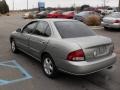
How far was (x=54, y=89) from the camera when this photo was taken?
4715 millimetres

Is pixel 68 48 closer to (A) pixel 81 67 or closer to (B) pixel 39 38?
(A) pixel 81 67

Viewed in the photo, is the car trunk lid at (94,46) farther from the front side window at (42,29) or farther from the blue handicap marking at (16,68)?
the blue handicap marking at (16,68)

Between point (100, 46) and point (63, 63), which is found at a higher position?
point (100, 46)

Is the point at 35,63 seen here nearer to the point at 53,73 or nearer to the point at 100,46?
the point at 53,73

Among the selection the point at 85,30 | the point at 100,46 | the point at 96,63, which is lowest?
the point at 96,63

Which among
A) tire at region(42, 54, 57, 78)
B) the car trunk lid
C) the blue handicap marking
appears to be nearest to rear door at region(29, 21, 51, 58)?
tire at region(42, 54, 57, 78)

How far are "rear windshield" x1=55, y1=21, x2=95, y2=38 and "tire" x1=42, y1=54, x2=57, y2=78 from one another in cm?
75

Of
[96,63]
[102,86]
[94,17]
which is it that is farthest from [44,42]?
[94,17]

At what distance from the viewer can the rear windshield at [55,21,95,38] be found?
536 centimetres

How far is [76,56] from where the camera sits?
4.61 meters

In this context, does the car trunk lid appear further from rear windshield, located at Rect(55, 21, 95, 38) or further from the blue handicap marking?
the blue handicap marking

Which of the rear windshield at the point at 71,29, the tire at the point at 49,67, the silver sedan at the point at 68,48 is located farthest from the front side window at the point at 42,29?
the tire at the point at 49,67

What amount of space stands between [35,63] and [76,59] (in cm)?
243

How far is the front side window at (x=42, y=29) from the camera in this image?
5.57 m
